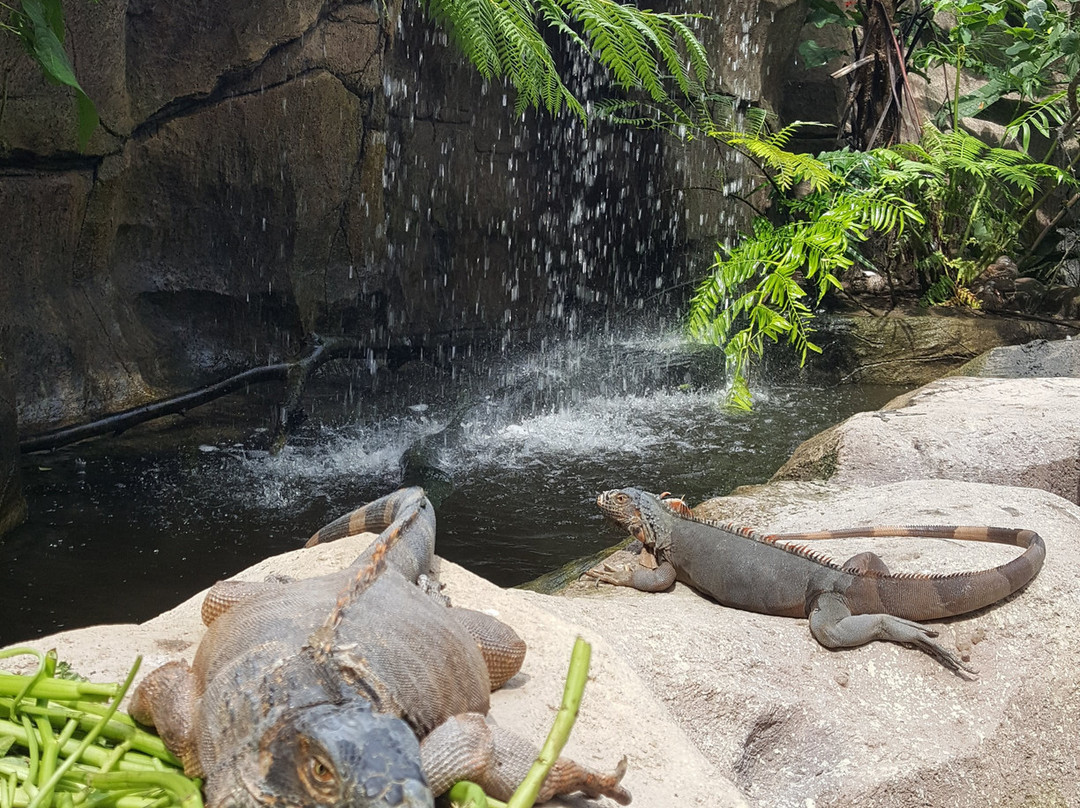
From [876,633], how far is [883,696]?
27cm

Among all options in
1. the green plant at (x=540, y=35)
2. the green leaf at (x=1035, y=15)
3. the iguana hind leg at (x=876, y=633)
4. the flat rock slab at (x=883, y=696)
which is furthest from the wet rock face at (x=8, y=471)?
the green leaf at (x=1035, y=15)

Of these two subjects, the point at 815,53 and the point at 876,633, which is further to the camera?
the point at 815,53

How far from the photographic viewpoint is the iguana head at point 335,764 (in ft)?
4.66

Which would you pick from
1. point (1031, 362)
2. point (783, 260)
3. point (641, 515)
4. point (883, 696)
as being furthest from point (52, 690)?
point (1031, 362)

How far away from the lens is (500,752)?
6.40ft

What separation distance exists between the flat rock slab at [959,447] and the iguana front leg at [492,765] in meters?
3.76

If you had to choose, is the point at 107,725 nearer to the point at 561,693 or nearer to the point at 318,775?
the point at 318,775

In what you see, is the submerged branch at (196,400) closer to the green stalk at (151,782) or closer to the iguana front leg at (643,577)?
the iguana front leg at (643,577)

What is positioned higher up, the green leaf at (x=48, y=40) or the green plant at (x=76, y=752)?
the green leaf at (x=48, y=40)

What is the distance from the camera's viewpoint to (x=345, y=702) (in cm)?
170

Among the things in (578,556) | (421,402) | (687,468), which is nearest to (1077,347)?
(687,468)

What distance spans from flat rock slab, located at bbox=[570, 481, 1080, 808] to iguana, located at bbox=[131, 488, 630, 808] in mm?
873

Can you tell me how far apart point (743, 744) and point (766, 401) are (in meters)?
6.27

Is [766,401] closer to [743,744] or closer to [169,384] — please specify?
[169,384]
